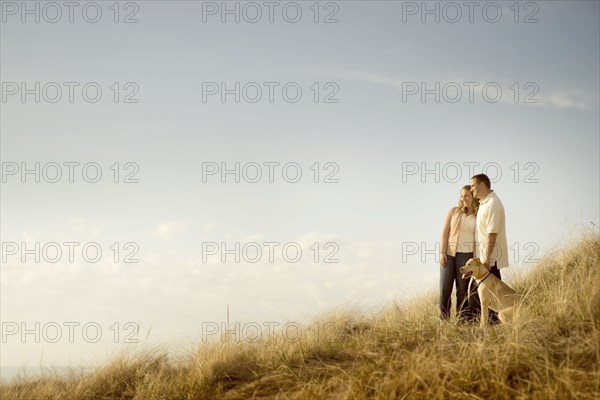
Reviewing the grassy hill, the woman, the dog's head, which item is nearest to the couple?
the woman

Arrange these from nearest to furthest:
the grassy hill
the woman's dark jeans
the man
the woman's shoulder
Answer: the grassy hill
the man
the woman's dark jeans
the woman's shoulder

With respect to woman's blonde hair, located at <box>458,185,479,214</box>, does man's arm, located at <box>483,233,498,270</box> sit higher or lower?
lower

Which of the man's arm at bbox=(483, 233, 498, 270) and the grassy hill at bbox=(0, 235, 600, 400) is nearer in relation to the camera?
the grassy hill at bbox=(0, 235, 600, 400)

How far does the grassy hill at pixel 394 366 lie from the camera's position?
5523 millimetres

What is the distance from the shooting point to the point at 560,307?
6871 mm

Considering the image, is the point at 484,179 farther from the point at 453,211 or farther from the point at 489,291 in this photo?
the point at 489,291

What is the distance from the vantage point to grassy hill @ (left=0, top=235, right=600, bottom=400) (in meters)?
5.52

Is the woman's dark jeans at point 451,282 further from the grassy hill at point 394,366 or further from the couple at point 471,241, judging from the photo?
the grassy hill at point 394,366

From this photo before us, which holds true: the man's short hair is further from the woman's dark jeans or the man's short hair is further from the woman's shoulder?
the woman's dark jeans

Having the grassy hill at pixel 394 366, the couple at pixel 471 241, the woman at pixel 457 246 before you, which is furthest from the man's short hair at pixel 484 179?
the grassy hill at pixel 394 366

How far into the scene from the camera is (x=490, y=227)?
8547 millimetres

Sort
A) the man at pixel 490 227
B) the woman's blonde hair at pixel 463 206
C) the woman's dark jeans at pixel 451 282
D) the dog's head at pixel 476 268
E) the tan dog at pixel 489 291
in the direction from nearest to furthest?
the tan dog at pixel 489 291 → the dog's head at pixel 476 268 → the man at pixel 490 227 → the woman's dark jeans at pixel 451 282 → the woman's blonde hair at pixel 463 206

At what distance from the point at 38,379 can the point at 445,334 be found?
5876 mm

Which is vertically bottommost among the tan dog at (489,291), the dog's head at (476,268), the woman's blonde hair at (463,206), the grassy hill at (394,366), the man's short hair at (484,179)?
the grassy hill at (394,366)
